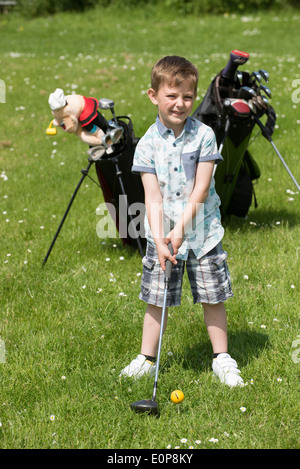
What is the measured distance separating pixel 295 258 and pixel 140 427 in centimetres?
262

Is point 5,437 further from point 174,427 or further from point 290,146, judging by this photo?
point 290,146

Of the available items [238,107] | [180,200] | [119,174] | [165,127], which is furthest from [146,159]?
[238,107]

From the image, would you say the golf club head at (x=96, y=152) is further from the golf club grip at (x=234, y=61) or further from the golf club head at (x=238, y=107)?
the golf club grip at (x=234, y=61)

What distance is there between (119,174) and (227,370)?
7.17 ft

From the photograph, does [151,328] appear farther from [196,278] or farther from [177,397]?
[177,397]

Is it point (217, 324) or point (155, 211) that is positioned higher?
point (155, 211)

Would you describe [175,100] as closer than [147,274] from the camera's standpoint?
Yes

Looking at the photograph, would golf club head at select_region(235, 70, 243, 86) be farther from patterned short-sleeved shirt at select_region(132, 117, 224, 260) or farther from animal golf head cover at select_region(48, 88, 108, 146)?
patterned short-sleeved shirt at select_region(132, 117, 224, 260)

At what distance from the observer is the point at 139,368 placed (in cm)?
387

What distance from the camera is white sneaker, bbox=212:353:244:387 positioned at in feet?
12.1

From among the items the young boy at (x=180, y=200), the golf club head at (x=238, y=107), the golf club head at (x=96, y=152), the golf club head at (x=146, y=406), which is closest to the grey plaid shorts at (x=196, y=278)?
the young boy at (x=180, y=200)

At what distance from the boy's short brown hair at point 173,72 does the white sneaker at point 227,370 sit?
171cm

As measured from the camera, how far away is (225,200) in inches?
241

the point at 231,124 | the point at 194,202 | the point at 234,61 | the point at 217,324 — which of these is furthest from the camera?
the point at 231,124
